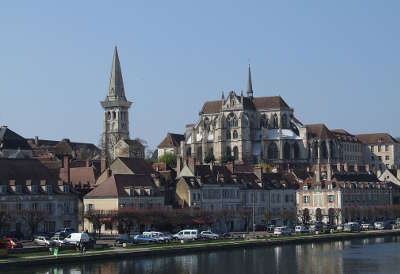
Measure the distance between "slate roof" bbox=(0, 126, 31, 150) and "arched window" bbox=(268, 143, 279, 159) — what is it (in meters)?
73.9

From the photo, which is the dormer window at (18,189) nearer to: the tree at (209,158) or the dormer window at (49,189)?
the dormer window at (49,189)

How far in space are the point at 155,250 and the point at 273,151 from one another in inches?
4639

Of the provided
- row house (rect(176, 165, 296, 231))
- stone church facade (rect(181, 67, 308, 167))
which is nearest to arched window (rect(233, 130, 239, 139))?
stone church facade (rect(181, 67, 308, 167))

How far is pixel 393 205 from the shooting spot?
5089 inches

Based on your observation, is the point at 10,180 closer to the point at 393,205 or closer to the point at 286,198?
the point at 286,198

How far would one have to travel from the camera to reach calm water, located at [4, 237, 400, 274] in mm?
61188

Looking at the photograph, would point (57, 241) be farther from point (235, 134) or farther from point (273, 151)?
point (273, 151)

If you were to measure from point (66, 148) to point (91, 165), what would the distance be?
208 feet

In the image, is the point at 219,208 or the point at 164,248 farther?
the point at 219,208

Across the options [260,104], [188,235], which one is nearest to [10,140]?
[188,235]

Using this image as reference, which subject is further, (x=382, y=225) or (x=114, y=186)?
(x=382, y=225)

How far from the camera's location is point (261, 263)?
66750mm

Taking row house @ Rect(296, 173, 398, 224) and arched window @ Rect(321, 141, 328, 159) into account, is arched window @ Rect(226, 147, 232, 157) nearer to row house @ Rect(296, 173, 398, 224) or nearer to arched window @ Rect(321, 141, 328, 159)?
arched window @ Rect(321, 141, 328, 159)

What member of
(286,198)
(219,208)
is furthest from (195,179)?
(286,198)
